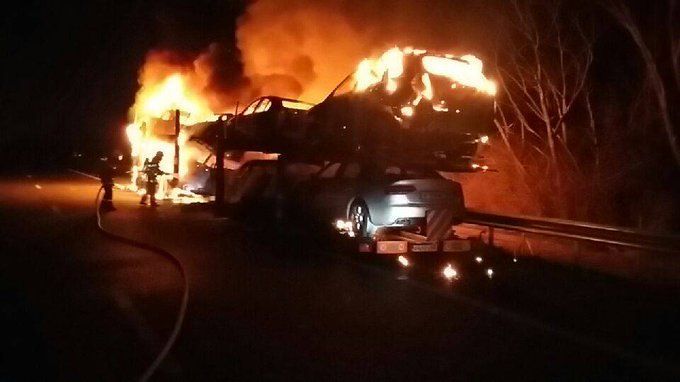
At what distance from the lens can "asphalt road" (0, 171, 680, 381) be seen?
7.08 meters

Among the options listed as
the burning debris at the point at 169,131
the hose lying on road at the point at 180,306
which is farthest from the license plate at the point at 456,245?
the burning debris at the point at 169,131

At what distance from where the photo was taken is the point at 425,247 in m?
12.9

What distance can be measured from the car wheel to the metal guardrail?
173cm

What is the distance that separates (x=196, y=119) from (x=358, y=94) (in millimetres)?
12452

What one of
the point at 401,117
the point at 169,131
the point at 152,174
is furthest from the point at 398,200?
the point at 169,131

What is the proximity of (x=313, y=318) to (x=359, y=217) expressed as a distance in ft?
17.6

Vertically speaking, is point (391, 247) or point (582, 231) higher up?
point (582, 231)

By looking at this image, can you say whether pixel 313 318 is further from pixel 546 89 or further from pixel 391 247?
pixel 546 89

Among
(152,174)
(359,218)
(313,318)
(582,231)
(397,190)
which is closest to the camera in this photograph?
(313,318)

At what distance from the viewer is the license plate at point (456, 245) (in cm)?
1310

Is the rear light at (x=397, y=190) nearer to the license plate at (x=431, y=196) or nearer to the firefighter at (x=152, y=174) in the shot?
the license plate at (x=431, y=196)

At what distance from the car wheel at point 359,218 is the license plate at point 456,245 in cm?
140

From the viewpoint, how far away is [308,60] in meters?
31.2

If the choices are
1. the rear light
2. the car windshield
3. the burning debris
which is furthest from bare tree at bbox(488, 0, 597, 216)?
the burning debris
